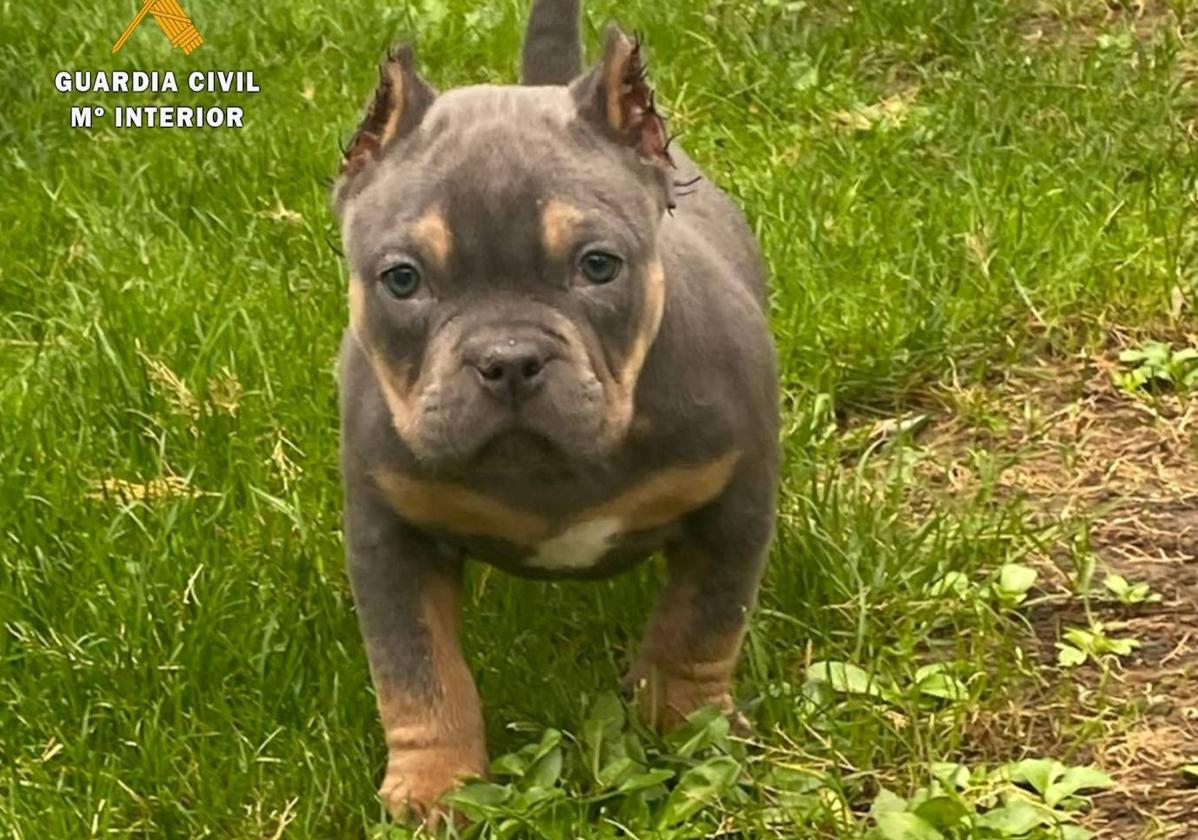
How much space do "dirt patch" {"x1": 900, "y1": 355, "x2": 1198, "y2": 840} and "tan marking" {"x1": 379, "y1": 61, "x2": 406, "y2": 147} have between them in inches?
54.4

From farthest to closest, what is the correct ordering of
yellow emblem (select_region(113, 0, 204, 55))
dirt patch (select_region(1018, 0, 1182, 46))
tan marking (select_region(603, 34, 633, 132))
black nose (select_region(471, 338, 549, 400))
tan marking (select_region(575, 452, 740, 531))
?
yellow emblem (select_region(113, 0, 204, 55)) → dirt patch (select_region(1018, 0, 1182, 46)) → tan marking (select_region(575, 452, 740, 531)) → tan marking (select_region(603, 34, 633, 132)) → black nose (select_region(471, 338, 549, 400))

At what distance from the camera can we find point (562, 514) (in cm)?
285

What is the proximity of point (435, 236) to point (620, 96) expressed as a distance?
40 centimetres

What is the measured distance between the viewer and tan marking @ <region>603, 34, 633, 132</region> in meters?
2.74

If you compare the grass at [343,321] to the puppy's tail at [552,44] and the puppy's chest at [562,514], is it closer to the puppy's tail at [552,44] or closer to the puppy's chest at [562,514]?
the puppy's chest at [562,514]

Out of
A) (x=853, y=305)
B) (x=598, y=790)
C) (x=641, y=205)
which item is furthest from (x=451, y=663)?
(x=853, y=305)

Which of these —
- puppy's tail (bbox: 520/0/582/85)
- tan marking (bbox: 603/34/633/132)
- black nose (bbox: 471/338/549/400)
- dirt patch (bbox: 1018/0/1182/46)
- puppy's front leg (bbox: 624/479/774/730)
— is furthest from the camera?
dirt patch (bbox: 1018/0/1182/46)

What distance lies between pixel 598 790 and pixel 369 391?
721mm

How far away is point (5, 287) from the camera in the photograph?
4.88 metres

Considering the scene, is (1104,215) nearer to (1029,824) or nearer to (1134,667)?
(1134,667)

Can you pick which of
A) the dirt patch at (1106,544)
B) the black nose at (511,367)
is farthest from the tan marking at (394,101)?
the dirt patch at (1106,544)

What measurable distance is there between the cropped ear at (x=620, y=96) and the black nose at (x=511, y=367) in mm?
450

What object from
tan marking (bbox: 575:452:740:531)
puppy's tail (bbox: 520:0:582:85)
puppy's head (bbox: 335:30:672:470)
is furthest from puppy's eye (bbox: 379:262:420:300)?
puppy's tail (bbox: 520:0:582:85)

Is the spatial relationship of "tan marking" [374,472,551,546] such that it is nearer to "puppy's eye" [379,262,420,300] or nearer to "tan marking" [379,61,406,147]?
"puppy's eye" [379,262,420,300]
